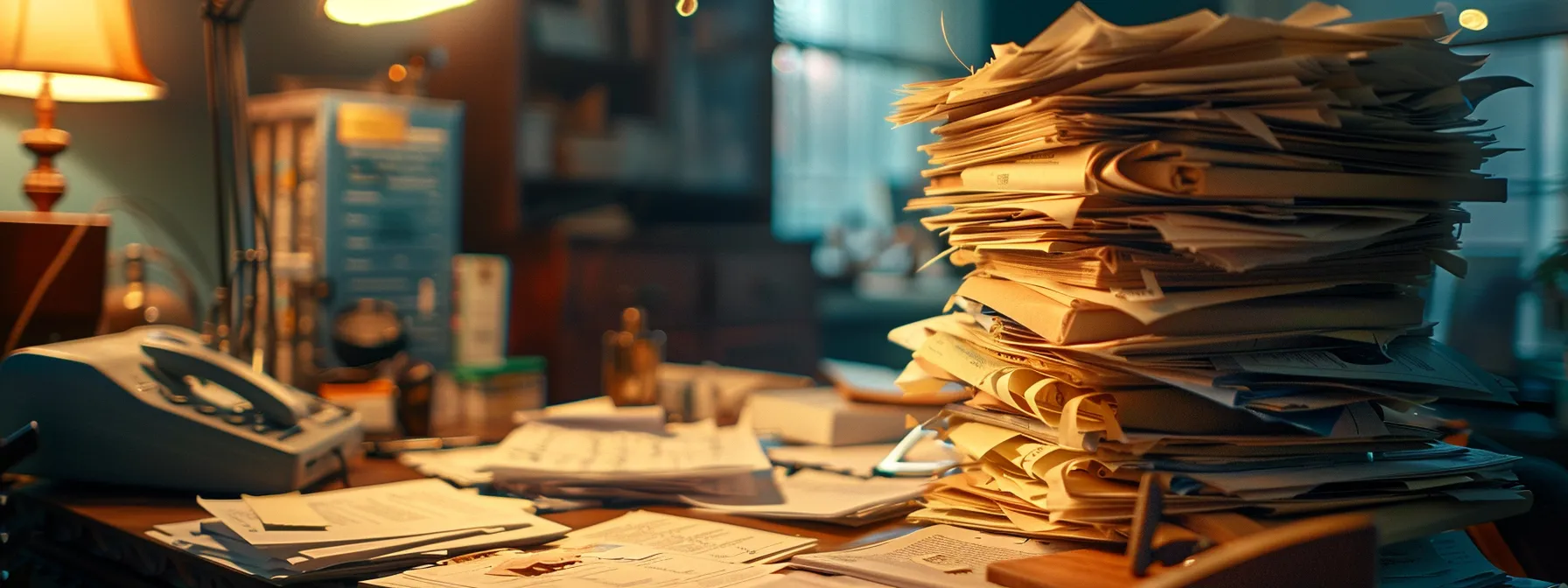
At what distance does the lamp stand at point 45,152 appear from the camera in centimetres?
156

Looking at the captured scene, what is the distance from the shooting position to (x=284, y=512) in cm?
97

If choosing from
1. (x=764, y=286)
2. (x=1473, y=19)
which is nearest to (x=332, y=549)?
(x=1473, y=19)

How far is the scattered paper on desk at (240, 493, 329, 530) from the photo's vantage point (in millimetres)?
923

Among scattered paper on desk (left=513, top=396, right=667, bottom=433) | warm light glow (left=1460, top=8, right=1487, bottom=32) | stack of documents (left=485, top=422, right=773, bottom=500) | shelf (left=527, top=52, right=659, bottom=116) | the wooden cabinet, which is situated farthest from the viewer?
shelf (left=527, top=52, right=659, bottom=116)

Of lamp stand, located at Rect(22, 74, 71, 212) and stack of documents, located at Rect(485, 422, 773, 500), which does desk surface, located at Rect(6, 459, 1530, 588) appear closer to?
stack of documents, located at Rect(485, 422, 773, 500)

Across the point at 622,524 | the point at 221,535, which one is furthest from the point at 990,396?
the point at 221,535

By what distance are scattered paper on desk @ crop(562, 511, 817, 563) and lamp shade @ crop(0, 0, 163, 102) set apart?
1.09 m

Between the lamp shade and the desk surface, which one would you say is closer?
the desk surface

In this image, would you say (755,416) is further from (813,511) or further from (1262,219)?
(1262,219)

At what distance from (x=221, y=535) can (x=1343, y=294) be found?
2.93 ft

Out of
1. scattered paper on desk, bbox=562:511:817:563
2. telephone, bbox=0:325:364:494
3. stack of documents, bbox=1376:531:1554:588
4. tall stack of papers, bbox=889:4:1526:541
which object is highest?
tall stack of papers, bbox=889:4:1526:541

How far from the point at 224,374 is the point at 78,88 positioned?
0.96m

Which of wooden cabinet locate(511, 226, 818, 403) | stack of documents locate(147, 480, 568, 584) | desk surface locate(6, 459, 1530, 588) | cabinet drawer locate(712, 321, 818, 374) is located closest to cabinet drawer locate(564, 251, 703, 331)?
wooden cabinet locate(511, 226, 818, 403)

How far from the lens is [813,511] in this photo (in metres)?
1.03
